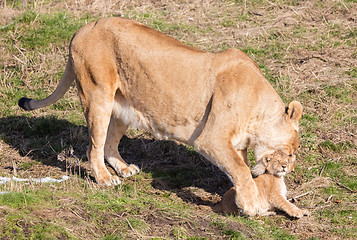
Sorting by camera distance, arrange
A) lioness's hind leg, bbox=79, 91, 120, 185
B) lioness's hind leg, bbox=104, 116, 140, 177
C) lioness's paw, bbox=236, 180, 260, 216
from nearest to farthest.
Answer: lioness's paw, bbox=236, 180, 260, 216
lioness's hind leg, bbox=79, 91, 120, 185
lioness's hind leg, bbox=104, 116, 140, 177

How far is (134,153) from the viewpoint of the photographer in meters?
8.45

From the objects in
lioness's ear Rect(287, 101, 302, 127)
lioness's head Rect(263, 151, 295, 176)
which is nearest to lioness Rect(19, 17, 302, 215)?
lioness's ear Rect(287, 101, 302, 127)

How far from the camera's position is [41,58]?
34.8ft

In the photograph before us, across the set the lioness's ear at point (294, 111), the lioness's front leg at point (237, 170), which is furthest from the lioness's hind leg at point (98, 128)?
the lioness's ear at point (294, 111)

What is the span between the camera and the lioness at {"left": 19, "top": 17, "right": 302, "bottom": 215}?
20.7 feet

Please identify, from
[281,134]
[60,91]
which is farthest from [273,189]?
[60,91]

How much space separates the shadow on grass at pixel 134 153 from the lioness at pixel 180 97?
29.0 inches

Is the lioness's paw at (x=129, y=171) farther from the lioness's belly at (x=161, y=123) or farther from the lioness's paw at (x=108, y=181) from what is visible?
the lioness's belly at (x=161, y=123)

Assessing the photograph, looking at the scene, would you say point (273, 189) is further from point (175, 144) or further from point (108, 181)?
point (175, 144)

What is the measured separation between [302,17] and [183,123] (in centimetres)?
624

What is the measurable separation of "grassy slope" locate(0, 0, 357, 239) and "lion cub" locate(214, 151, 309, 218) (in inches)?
6.4

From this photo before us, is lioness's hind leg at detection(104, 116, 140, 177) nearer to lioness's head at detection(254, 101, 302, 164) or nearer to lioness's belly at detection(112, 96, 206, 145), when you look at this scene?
lioness's belly at detection(112, 96, 206, 145)

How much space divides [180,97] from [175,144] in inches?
74.6

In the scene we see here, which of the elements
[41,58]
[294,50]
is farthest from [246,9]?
[41,58]
